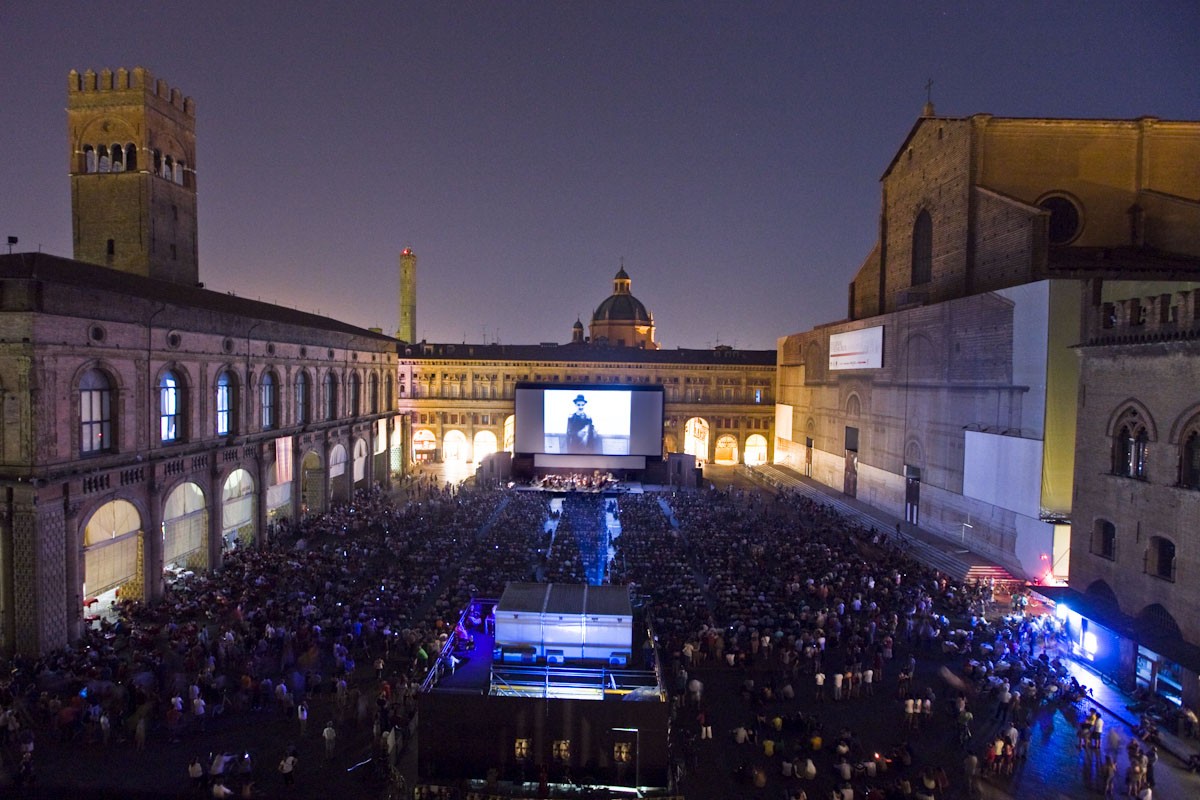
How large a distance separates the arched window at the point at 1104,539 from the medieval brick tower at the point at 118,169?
132 ft

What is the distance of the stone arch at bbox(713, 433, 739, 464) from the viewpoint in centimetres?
Answer: 6375

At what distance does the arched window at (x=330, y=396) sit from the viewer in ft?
128

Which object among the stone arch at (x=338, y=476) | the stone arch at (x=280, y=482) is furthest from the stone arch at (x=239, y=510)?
the stone arch at (x=338, y=476)

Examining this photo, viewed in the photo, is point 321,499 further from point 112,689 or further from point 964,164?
point 964,164

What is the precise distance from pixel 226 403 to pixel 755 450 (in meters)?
44.8

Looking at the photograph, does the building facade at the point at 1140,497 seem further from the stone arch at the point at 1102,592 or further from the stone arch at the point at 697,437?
the stone arch at the point at 697,437

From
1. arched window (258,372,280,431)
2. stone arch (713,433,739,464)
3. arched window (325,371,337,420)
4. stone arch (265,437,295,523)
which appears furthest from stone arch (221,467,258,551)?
stone arch (713,433,739,464)

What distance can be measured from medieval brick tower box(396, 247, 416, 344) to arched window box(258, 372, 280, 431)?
3785 centimetres

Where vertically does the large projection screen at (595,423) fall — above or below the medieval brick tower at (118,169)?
below

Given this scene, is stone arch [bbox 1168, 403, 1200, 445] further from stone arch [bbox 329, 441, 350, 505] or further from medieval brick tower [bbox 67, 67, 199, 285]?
medieval brick tower [bbox 67, 67, 199, 285]

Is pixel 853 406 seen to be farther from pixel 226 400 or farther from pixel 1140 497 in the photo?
pixel 226 400

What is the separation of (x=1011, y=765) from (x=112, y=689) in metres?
18.4

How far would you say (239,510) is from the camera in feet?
102

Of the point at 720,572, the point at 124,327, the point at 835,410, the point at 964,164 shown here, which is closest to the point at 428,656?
the point at 720,572
